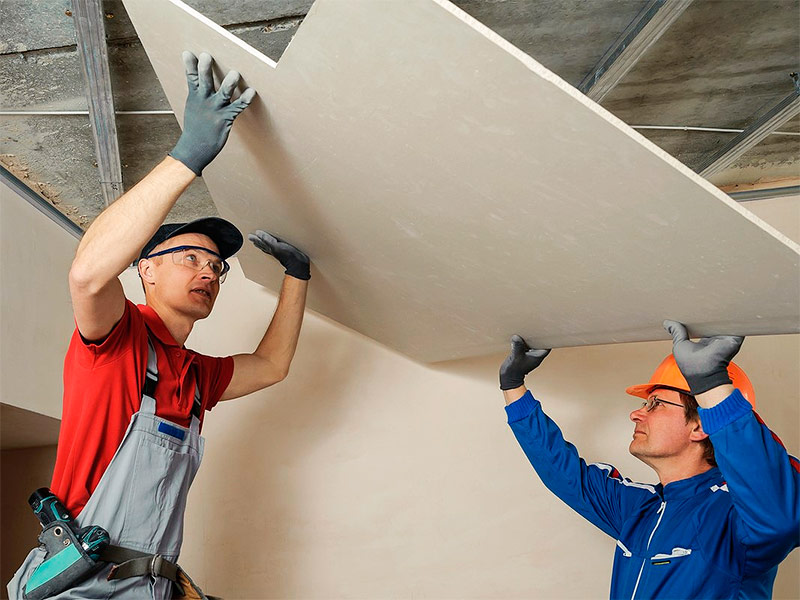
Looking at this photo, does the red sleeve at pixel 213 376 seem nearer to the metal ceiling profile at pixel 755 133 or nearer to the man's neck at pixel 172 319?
the man's neck at pixel 172 319

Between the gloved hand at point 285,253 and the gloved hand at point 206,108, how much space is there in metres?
0.84

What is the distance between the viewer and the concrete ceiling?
2291mm

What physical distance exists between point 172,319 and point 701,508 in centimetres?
184

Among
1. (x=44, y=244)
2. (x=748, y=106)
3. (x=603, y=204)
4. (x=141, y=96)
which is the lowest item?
(x=603, y=204)

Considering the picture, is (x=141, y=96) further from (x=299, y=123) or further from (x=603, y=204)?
(x=603, y=204)

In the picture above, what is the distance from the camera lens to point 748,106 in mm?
2990

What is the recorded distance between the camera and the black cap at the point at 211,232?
104 inches

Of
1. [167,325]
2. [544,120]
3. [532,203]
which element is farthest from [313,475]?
[544,120]

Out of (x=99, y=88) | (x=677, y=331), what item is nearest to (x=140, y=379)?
(x=99, y=88)

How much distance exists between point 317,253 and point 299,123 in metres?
0.88

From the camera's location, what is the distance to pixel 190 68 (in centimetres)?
182

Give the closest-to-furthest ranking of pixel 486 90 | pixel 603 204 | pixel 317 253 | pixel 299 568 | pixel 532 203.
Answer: pixel 486 90 → pixel 603 204 → pixel 532 203 → pixel 317 253 → pixel 299 568

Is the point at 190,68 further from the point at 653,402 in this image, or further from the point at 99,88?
the point at 653,402

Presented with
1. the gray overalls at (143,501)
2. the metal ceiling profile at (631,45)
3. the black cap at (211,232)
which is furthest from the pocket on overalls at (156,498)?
the metal ceiling profile at (631,45)
